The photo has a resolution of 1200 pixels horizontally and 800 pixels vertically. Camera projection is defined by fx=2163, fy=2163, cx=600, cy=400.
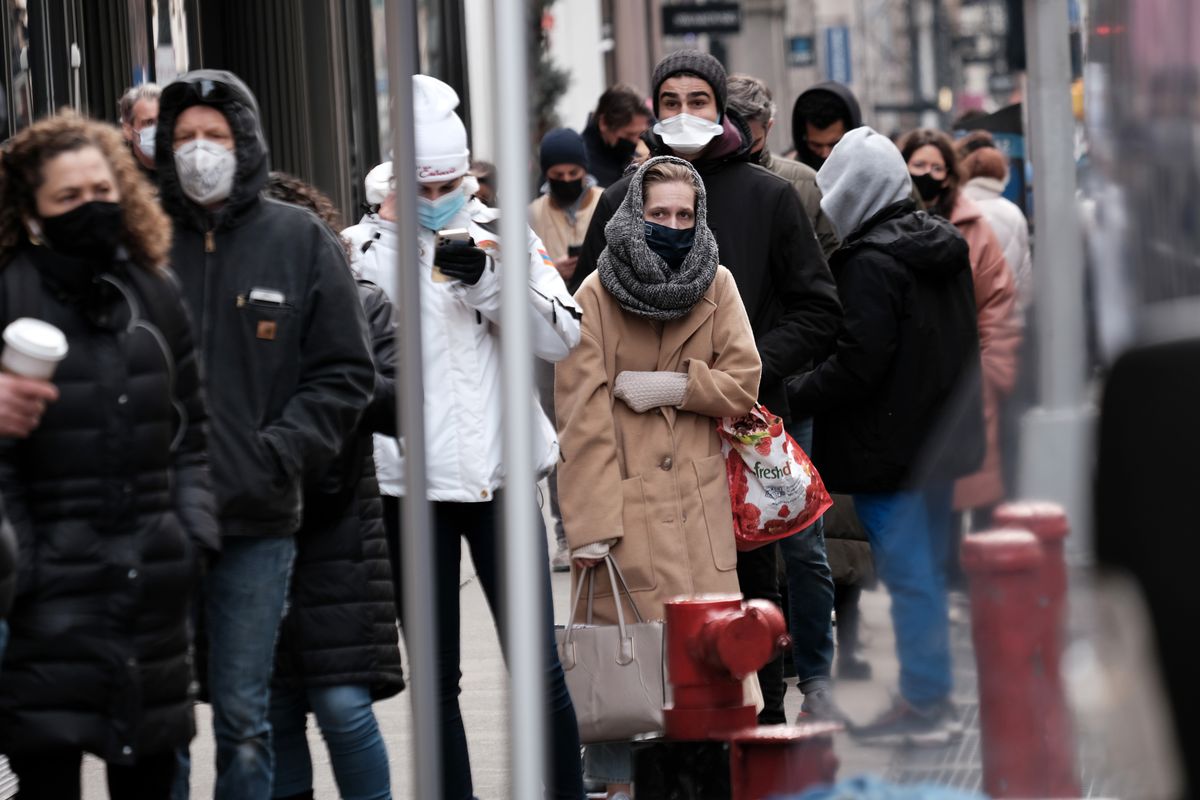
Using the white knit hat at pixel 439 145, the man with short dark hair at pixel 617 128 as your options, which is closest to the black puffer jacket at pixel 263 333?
the white knit hat at pixel 439 145

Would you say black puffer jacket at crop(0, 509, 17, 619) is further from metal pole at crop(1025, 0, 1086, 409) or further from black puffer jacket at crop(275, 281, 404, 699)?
metal pole at crop(1025, 0, 1086, 409)

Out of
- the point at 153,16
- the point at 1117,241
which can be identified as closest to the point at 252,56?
the point at 153,16

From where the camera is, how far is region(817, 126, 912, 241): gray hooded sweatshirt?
20.4 feet

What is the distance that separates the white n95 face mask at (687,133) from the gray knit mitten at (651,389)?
0.94 m

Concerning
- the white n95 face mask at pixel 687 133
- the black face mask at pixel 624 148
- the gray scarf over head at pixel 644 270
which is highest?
the black face mask at pixel 624 148

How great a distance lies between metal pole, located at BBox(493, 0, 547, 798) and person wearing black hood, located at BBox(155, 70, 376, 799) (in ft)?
6.15

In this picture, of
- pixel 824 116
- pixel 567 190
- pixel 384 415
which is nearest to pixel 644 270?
pixel 384 415

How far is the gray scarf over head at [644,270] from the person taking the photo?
5.22 metres

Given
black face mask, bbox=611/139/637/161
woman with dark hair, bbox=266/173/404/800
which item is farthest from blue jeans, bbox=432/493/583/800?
black face mask, bbox=611/139/637/161

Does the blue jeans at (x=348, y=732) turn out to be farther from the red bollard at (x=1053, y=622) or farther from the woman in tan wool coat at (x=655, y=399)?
the red bollard at (x=1053, y=622)

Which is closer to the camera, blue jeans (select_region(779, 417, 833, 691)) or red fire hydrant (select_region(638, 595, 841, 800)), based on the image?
red fire hydrant (select_region(638, 595, 841, 800))

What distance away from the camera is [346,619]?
190 inches

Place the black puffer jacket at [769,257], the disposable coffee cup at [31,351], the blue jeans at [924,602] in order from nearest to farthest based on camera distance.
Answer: the blue jeans at [924,602] < the disposable coffee cup at [31,351] < the black puffer jacket at [769,257]

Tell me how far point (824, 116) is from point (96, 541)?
4245mm
